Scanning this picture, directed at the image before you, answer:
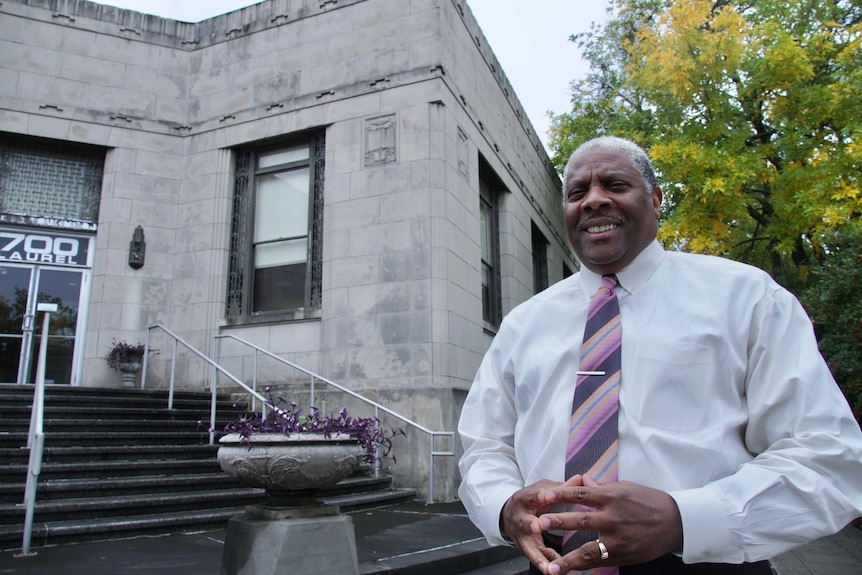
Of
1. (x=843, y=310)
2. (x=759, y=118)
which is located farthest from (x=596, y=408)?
(x=759, y=118)

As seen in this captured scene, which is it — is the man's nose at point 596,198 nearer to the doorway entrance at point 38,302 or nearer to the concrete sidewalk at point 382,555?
the concrete sidewalk at point 382,555

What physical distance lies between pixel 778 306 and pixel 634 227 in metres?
0.41

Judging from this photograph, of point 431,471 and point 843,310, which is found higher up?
point 843,310

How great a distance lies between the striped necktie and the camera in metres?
1.41

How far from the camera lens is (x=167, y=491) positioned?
22.3 feet

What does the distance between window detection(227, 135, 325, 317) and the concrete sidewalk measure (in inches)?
187

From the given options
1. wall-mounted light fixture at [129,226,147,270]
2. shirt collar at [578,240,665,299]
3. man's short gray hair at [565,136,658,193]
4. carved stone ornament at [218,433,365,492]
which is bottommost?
carved stone ornament at [218,433,365,492]

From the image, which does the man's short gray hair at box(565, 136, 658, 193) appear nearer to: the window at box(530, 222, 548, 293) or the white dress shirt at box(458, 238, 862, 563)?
the white dress shirt at box(458, 238, 862, 563)

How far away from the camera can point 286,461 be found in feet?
13.8

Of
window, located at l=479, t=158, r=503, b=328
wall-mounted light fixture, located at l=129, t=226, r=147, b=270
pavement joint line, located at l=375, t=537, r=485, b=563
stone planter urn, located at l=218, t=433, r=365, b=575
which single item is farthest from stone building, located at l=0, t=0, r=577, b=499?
stone planter urn, located at l=218, t=433, r=365, b=575

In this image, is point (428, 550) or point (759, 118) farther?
point (759, 118)

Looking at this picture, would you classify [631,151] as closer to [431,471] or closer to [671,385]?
[671,385]

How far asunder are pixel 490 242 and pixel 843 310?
251 inches

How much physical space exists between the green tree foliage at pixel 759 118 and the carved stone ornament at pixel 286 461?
10.1 metres
